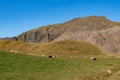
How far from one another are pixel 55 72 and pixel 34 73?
2.62 m

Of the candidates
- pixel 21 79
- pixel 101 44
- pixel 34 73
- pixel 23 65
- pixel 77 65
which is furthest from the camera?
pixel 101 44

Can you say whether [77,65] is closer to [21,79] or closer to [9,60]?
[9,60]

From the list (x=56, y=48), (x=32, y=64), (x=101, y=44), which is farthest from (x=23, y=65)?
(x=101, y=44)

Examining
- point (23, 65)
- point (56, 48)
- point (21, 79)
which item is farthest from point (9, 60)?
point (56, 48)

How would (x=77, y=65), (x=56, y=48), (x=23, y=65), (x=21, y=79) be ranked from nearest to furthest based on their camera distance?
(x=21, y=79), (x=23, y=65), (x=77, y=65), (x=56, y=48)

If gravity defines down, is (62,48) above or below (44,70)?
above

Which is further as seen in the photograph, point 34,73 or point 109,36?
point 109,36

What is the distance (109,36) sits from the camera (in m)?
186

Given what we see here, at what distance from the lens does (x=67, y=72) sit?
104 feet

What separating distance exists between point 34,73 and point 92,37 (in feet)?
515

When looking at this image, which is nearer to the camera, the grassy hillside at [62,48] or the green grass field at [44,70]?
the green grass field at [44,70]

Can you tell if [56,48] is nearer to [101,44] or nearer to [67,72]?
[67,72]

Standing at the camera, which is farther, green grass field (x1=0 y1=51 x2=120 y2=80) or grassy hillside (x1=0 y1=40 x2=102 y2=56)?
grassy hillside (x1=0 y1=40 x2=102 y2=56)

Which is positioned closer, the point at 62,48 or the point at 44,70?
the point at 44,70
